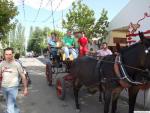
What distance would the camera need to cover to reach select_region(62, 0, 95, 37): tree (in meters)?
25.9

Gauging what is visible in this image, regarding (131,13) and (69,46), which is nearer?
(69,46)

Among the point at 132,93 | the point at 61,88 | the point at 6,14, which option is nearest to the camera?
the point at 132,93

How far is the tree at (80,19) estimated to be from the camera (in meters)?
25.9

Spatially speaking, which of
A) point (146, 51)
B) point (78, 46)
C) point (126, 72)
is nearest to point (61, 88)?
point (78, 46)

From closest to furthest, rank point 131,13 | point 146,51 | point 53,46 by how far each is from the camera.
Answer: point 146,51 → point 53,46 → point 131,13

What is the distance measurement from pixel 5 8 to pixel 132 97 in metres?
16.8

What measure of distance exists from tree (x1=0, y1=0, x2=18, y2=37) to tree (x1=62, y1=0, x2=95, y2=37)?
524cm

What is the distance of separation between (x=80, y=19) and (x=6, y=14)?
659 centimetres

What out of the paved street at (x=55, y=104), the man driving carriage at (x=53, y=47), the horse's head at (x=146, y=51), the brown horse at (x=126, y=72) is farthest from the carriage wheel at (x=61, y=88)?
the horse's head at (x=146, y=51)

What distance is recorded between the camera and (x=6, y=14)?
2298 centimetres

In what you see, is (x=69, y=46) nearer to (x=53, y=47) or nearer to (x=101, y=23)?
(x=53, y=47)

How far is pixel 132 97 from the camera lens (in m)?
8.01

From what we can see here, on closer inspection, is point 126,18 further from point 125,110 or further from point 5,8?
point 5,8

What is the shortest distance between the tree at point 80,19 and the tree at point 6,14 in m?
5.24
